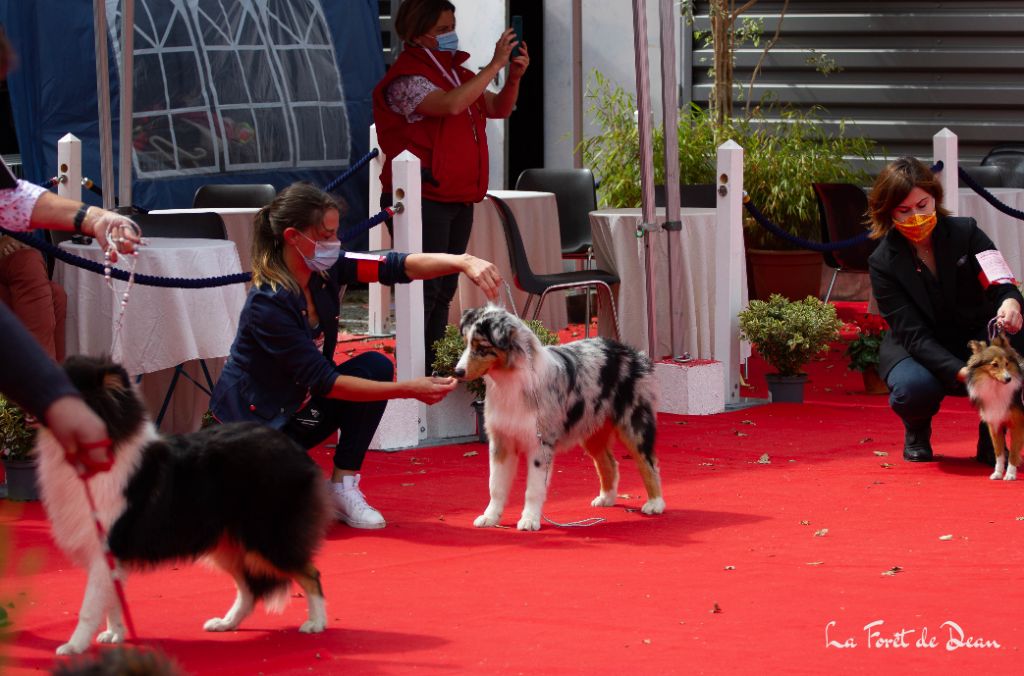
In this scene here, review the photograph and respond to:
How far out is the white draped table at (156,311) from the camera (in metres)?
6.39

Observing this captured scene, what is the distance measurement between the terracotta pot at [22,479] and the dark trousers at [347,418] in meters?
1.33

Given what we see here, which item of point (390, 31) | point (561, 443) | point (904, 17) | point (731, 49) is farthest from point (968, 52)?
point (561, 443)

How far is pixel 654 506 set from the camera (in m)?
5.72

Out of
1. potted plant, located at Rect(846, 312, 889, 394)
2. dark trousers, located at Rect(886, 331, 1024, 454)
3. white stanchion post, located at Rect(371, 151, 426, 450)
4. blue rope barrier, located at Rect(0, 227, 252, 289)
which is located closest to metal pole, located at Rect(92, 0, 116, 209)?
blue rope barrier, located at Rect(0, 227, 252, 289)

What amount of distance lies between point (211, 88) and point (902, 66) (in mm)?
6201

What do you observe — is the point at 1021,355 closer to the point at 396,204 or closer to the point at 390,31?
the point at 396,204

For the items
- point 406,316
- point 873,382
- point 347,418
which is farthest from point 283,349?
point 873,382

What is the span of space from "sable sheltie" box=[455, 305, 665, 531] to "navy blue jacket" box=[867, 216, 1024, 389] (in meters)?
1.51

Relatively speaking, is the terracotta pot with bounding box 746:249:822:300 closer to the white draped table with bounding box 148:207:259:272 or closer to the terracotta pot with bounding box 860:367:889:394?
the terracotta pot with bounding box 860:367:889:394

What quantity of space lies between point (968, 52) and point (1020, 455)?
772 cm

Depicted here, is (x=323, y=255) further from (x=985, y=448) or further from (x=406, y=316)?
(x=985, y=448)

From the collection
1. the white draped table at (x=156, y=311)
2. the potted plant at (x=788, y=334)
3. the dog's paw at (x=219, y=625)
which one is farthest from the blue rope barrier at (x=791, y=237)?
the dog's paw at (x=219, y=625)

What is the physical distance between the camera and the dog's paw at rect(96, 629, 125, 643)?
3.83m

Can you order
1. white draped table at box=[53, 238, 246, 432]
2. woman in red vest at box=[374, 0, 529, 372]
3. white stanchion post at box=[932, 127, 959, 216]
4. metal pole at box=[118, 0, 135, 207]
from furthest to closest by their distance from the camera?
white stanchion post at box=[932, 127, 959, 216] < woman in red vest at box=[374, 0, 529, 372] < metal pole at box=[118, 0, 135, 207] < white draped table at box=[53, 238, 246, 432]
